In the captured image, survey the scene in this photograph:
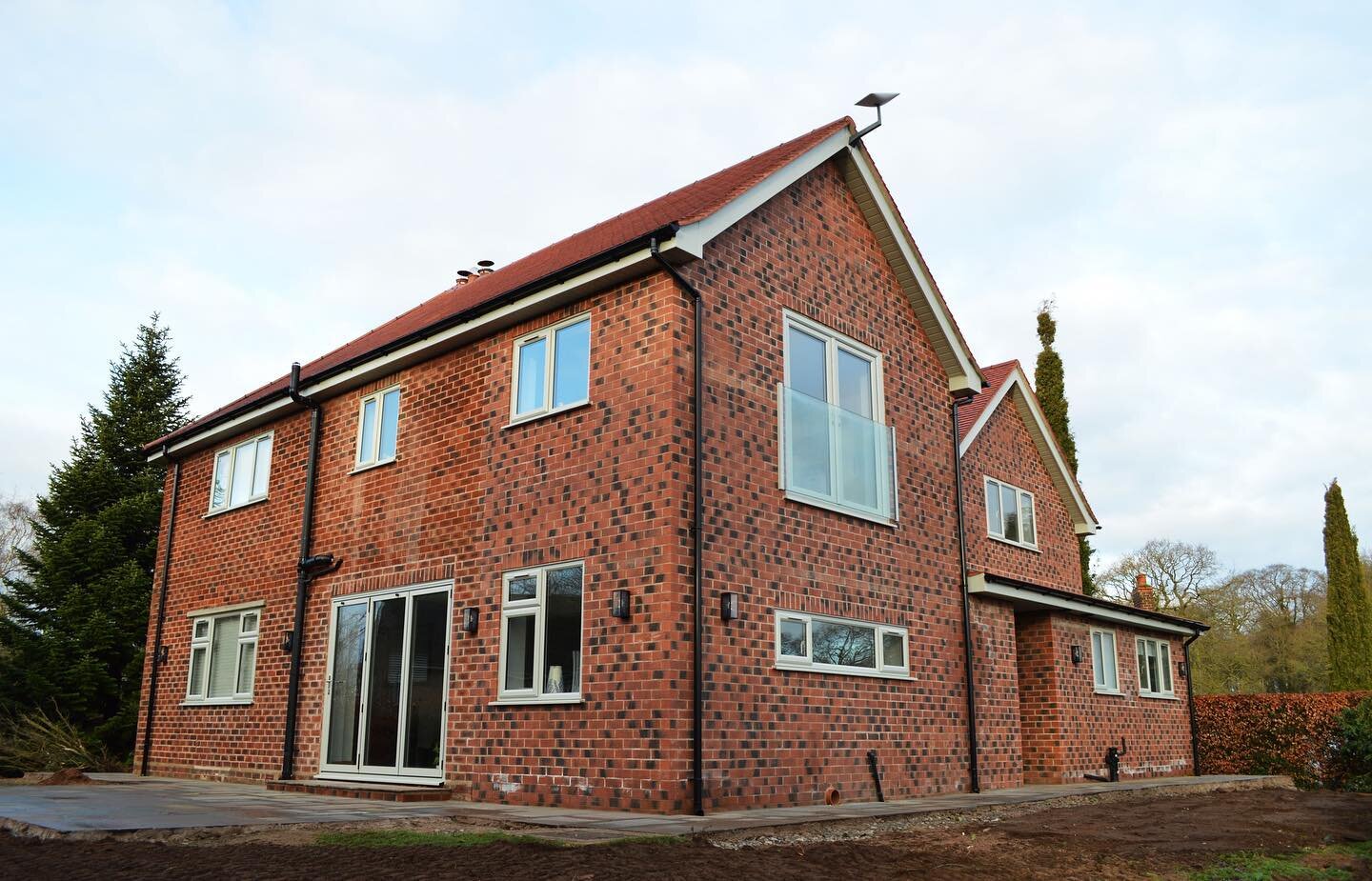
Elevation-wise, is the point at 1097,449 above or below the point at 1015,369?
above

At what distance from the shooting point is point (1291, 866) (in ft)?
25.6

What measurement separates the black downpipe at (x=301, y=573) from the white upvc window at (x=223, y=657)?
1.30 m

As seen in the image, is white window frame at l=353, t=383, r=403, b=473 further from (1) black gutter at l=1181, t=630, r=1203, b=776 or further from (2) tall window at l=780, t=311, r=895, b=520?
(1) black gutter at l=1181, t=630, r=1203, b=776

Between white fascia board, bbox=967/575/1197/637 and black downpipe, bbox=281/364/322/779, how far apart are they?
911 cm

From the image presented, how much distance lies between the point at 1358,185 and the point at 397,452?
1284 centimetres

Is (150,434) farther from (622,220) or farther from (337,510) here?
(622,220)

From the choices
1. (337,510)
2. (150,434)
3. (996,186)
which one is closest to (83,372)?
(150,434)

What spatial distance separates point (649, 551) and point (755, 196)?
4220mm

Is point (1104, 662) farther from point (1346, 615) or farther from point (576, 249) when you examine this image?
point (1346, 615)

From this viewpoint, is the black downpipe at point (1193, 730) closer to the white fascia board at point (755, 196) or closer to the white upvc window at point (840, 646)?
the white upvc window at point (840, 646)

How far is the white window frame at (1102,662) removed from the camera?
17.5 meters

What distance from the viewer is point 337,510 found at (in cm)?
1413

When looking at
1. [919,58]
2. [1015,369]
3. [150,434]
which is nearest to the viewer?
[919,58]

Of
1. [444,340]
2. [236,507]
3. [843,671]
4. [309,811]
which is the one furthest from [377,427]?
[843,671]
